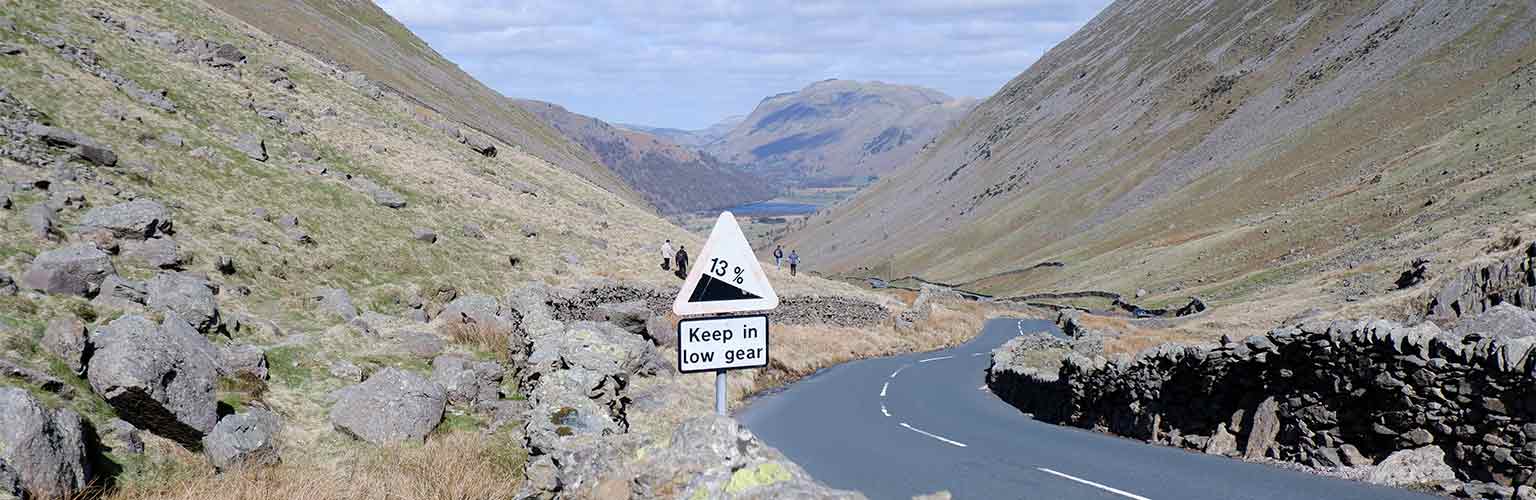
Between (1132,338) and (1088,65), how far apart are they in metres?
160

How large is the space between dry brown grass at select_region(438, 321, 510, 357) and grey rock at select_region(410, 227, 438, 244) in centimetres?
1432

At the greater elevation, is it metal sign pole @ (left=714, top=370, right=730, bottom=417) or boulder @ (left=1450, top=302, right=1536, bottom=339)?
boulder @ (left=1450, top=302, right=1536, bottom=339)

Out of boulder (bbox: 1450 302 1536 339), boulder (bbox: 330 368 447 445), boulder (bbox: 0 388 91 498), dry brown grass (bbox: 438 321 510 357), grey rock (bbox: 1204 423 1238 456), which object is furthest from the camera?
dry brown grass (bbox: 438 321 510 357)

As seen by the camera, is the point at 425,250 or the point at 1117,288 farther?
the point at 1117,288

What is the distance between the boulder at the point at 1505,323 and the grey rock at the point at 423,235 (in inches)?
1132

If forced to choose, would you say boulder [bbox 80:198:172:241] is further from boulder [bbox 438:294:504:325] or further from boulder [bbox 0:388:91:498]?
boulder [bbox 0:388:91:498]

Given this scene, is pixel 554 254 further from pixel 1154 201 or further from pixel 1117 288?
pixel 1154 201

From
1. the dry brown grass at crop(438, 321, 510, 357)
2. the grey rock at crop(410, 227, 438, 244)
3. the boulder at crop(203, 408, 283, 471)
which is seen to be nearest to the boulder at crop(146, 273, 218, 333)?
the dry brown grass at crop(438, 321, 510, 357)

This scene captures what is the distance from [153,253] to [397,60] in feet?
316

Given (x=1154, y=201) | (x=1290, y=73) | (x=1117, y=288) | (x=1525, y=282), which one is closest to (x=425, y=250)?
(x=1525, y=282)

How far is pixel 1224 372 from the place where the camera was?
16328 millimetres

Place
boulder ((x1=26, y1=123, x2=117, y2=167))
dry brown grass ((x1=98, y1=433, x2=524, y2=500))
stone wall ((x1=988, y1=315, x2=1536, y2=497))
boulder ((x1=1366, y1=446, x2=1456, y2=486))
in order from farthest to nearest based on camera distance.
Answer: boulder ((x1=26, y1=123, x2=117, y2=167)) < boulder ((x1=1366, y1=446, x2=1456, y2=486)) < stone wall ((x1=988, y1=315, x2=1536, y2=497)) < dry brown grass ((x1=98, y1=433, x2=524, y2=500))

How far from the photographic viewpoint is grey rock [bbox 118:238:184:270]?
19547 mm

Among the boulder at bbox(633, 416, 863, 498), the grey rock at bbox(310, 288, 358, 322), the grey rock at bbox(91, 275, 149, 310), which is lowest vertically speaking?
the grey rock at bbox(310, 288, 358, 322)
